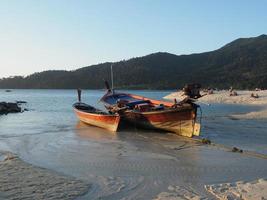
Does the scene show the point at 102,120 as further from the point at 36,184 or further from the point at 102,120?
the point at 36,184

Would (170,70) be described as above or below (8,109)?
above

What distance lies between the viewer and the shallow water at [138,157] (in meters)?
11.8

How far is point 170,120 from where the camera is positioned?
2311 centimetres

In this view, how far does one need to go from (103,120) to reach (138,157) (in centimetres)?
1105

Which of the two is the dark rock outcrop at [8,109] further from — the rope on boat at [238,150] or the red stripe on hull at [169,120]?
the rope on boat at [238,150]

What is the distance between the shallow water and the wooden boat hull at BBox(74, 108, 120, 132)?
0.57m

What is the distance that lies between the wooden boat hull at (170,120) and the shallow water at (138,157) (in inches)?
15.7

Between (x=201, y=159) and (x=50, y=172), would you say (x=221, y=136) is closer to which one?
(x=201, y=159)

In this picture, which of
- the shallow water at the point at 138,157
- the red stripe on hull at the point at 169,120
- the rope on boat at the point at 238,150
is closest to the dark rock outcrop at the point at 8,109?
the shallow water at the point at 138,157

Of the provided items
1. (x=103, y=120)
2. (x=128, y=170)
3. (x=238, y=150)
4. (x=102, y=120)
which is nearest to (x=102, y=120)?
(x=102, y=120)

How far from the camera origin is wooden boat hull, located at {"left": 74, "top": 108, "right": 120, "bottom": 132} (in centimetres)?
2572

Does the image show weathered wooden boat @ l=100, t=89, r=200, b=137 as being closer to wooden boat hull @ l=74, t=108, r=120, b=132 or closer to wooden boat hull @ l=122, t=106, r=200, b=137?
wooden boat hull @ l=122, t=106, r=200, b=137

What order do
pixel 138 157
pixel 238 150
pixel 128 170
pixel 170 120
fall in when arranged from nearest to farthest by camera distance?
pixel 128 170, pixel 138 157, pixel 238 150, pixel 170 120

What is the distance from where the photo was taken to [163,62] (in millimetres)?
195000
